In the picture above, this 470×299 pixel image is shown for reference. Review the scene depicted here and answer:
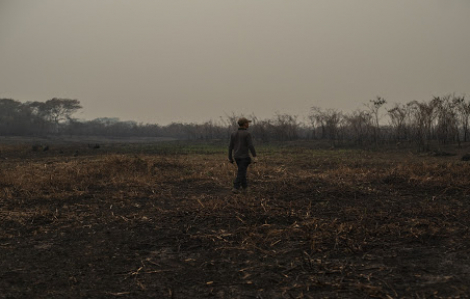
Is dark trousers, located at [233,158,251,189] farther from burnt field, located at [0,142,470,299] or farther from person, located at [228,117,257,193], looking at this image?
burnt field, located at [0,142,470,299]

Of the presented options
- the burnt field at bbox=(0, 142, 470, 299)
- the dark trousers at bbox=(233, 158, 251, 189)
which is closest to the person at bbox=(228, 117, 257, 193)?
the dark trousers at bbox=(233, 158, 251, 189)

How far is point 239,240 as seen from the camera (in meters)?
4.23

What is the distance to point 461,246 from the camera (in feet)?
12.6

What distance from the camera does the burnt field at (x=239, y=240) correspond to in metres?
3.03

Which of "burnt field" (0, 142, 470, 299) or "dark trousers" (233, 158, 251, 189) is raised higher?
Result: "dark trousers" (233, 158, 251, 189)

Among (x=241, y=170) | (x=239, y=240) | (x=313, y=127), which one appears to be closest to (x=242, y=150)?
(x=241, y=170)

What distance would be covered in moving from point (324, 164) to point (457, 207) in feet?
21.6

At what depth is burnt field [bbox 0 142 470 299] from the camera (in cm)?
303

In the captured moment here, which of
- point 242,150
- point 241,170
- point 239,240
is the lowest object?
point 239,240

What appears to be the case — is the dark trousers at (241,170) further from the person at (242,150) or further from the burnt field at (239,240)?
the burnt field at (239,240)

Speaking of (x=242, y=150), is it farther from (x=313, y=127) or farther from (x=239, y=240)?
(x=313, y=127)

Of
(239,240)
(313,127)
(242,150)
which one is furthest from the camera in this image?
(313,127)

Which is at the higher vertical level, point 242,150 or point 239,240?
point 242,150

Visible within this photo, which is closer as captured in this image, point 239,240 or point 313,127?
point 239,240
